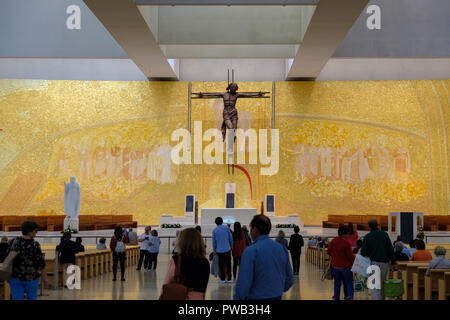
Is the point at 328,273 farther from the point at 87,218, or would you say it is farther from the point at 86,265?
the point at 87,218

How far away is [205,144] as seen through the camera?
25875 mm

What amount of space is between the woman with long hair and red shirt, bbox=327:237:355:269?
3818mm

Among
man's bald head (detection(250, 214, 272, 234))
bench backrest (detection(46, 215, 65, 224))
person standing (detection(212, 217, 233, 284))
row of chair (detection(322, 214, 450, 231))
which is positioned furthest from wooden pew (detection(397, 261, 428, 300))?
bench backrest (detection(46, 215, 65, 224))

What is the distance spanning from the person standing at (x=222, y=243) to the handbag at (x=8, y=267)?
464cm

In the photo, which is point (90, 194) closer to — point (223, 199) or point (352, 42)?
point (223, 199)

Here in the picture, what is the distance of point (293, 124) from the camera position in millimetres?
25875

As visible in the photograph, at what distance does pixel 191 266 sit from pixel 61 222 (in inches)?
760

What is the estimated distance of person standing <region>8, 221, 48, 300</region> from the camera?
206 inches

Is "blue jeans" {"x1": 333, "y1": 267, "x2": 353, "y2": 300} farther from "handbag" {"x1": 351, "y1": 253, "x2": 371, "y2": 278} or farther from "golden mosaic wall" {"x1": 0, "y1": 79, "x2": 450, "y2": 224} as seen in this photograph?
"golden mosaic wall" {"x1": 0, "y1": 79, "x2": 450, "y2": 224}

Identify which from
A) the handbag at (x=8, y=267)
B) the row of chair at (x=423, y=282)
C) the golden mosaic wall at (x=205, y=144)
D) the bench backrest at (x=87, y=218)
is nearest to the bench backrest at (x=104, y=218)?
the bench backrest at (x=87, y=218)

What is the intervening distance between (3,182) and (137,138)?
676 centimetres

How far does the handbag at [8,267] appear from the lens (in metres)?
5.05

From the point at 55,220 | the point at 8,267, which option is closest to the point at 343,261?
the point at 8,267

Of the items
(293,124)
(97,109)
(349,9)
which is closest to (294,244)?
(349,9)
